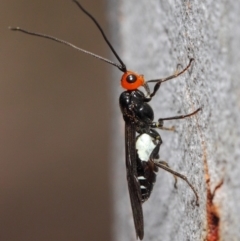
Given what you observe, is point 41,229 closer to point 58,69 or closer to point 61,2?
point 58,69

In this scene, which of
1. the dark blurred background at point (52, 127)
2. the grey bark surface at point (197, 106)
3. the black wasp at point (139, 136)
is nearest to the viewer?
the grey bark surface at point (197, 106)

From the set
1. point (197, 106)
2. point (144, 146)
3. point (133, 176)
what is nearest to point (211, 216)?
point (197, 106)

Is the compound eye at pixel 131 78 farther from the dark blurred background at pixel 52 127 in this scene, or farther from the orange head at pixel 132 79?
the dark blurred background at pixel 52 127

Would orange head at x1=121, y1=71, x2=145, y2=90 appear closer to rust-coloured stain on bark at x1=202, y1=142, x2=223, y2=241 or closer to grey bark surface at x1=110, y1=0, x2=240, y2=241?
grey bark surface at x1=110, y1=0, x2=240, y2=241

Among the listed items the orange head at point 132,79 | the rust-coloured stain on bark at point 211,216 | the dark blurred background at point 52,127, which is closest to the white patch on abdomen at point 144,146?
the orange head at point 132,79

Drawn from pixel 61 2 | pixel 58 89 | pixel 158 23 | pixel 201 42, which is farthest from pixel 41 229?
pixel 201 42

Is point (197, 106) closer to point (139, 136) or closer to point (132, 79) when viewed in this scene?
point (132, 79)
